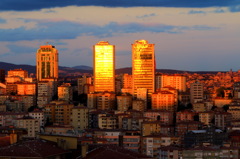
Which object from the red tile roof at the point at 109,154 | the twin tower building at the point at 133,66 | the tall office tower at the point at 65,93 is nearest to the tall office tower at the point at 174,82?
the twin tower building at the point at 133,66

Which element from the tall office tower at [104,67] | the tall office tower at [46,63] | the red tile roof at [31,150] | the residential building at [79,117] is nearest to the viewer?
the red tile roof at [31,150]

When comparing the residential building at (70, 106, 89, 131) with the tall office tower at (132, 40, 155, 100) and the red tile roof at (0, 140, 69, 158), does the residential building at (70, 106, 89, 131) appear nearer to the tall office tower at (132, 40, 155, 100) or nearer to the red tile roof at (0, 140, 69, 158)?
the tall office tower at (132, 40, 155, 100)

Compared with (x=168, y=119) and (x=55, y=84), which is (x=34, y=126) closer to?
(x=168, y=119)

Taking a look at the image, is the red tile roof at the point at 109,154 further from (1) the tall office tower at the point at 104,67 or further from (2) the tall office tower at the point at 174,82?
(2) the tall office tower at the point at 174,82

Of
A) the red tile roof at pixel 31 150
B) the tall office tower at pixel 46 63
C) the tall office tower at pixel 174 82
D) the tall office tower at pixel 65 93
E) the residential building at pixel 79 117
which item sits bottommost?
the residential building at pixel 79 117

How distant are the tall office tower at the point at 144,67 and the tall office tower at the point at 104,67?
3223 millimetres

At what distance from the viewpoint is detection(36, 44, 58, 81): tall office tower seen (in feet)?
304

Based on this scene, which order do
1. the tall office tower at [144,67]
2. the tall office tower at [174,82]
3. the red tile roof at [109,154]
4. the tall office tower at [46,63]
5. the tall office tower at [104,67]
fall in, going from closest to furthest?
the red tile roof at [109,154] < the tall office tower at [144,67] < the tall office tower at [104,67] < the tall office tower at [174,82] < the tall office tower at [46,63]

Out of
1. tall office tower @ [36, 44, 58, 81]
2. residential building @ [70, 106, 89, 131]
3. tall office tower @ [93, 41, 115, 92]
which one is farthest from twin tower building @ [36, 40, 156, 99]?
residential building @ [70, 106, 89, 131]

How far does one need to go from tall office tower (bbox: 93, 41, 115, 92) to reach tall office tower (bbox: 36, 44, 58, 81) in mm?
11245

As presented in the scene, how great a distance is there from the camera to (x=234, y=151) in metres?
40.8

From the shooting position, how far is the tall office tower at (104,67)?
81.8 meters

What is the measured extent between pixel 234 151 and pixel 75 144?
16984 mm

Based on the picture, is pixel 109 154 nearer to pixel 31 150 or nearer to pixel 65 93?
pixel 31 150
